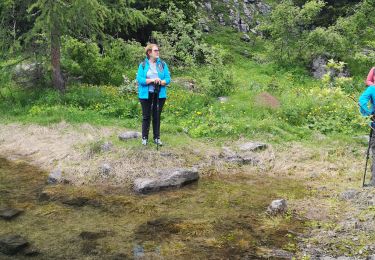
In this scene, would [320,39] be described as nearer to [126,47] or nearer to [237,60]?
Result: [237,60]

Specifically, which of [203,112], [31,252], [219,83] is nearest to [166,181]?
[31,252]

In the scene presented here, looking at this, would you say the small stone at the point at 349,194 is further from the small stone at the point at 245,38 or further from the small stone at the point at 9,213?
the small stone at the point at 245,38

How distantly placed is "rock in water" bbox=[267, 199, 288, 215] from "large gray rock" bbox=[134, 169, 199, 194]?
6.84ft

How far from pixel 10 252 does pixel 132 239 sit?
1.67m

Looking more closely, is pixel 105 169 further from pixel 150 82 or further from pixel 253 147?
pixel 253 147

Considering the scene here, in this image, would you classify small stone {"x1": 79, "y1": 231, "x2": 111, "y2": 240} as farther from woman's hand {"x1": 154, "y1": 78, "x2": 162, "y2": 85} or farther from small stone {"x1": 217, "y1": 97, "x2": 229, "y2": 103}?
small stone {"x1": 217, "y1": 97, "x2": 229, "y2": 103}

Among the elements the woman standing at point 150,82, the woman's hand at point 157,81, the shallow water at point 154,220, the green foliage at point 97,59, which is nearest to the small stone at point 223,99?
the green foliage at point 97,59

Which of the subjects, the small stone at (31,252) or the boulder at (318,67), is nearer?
the small stone at (31,252)

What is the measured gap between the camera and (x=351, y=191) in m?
8.39

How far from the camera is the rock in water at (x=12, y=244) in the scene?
6.20m

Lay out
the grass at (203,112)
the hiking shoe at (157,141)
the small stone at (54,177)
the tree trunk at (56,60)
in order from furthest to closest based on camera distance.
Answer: the tree trunk at (56,60), the grass at (203,112), the hiking shoe at (157,141), the small stone at (54,177)

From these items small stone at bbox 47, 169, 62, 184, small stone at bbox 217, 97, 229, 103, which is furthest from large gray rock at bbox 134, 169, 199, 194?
small stone at bbox 217, 97, 229, 103

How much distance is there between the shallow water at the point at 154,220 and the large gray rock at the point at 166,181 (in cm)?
21

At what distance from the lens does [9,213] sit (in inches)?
296
